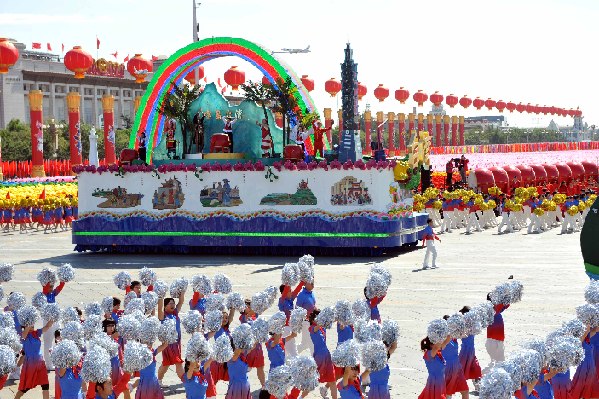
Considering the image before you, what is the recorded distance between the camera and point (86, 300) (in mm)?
20344

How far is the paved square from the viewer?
51.2 feet

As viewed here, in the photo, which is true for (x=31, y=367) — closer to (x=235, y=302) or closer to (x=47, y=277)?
(x=47, y=277)

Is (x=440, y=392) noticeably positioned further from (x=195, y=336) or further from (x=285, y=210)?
(x=285, y=210)

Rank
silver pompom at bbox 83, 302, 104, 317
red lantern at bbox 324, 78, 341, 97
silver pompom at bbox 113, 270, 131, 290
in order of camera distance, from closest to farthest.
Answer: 1. silver pompom at bbox 83, 302, 104, 317
2. silver pompom at bbox 113, 270, 131, 290
3. red lantern at bbox 324, 78, 341, 97

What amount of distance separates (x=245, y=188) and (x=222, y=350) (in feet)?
57.9

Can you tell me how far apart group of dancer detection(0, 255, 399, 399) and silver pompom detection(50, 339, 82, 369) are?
0.01 metres

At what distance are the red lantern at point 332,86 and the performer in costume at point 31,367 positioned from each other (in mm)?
67100

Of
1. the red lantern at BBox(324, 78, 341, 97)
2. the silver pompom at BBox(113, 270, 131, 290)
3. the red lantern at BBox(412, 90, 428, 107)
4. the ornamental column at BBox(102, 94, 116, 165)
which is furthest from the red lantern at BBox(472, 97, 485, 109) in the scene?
the silver pompom at BBox(113, 270, 131, 290)

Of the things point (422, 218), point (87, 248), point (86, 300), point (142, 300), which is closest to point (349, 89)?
point (422, 218)

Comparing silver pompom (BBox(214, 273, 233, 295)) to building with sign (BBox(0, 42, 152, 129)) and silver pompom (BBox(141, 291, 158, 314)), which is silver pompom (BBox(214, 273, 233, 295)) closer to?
silver pompom (BBox(141, 291, 158, 314))

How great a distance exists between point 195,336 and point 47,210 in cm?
2990

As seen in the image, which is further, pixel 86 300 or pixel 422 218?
→ pixel 422 218

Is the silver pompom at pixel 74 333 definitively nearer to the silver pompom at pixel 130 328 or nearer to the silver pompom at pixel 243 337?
the silver pompom at pixel 130 328

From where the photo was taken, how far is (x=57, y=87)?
119 meters
